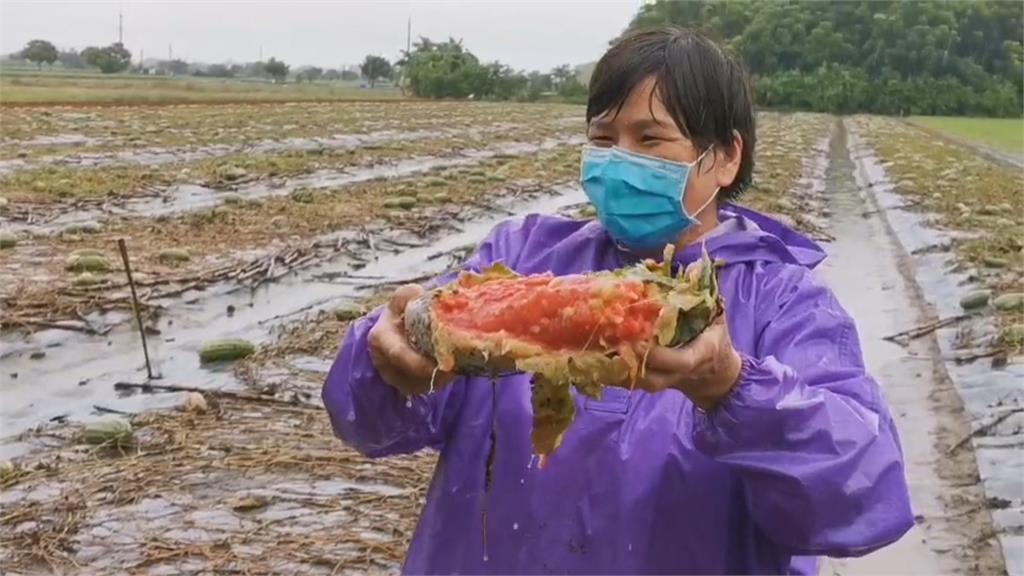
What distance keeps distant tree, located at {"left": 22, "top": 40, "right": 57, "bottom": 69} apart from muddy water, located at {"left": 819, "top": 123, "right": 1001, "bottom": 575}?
66213mm

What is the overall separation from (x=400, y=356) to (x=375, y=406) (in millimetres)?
215

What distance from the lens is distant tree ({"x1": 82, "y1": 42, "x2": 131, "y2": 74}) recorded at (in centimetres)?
7238

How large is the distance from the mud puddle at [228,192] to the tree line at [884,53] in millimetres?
53514

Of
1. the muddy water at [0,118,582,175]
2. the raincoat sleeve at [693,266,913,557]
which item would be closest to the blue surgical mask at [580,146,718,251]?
the raincoat sleeve at [693,266,913,557]

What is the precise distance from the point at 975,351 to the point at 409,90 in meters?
65.8

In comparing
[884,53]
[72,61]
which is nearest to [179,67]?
[72,61]

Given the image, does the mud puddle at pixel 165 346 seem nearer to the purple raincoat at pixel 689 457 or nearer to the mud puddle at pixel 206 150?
the purple raincoat at pixel 689 457

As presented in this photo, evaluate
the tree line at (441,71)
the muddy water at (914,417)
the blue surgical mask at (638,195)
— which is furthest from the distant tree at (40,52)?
the blue surgical mask at (638,195)

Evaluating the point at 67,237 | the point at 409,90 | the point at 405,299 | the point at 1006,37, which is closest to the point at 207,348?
the point at 67,237

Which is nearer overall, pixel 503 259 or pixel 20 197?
pixel 503 259

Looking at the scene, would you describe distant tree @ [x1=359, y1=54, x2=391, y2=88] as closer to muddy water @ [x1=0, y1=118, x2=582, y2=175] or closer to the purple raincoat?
muddy water @ [x1=0, y1=118, x2=582, y2=175]

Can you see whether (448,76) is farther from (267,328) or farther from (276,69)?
(267,328)

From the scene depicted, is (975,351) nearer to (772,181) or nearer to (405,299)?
(405,299)

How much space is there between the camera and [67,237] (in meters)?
10.7
